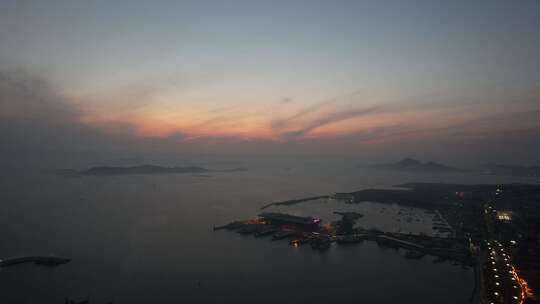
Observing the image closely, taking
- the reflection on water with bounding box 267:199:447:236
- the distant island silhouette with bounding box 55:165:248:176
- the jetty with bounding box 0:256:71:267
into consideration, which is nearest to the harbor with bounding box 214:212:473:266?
the reflection on water with bounding box 267:199:447:236

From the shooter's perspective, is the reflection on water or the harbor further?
the reflection on water

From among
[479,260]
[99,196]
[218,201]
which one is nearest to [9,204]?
[99,196]

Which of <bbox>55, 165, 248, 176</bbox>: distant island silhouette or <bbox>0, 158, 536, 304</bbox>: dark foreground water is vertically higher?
<bbox>55, 165, 248, 176</bbox>: distant island silhouette

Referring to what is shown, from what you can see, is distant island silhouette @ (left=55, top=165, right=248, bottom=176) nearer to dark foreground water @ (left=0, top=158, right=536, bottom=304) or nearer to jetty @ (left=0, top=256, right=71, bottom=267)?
dark foreground water @ (left=0, top=158, right=536, bottom=304)

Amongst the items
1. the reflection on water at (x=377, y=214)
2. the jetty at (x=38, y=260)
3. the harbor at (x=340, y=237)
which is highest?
the jetty at (x=38, y=260)

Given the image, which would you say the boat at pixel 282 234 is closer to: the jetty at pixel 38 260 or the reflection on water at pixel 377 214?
the reflection on water at pixel 377 214

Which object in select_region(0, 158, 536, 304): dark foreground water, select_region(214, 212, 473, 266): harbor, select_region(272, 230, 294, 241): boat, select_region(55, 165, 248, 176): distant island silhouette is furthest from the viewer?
select_region(55, 165, 248, 176): distant island silhouette

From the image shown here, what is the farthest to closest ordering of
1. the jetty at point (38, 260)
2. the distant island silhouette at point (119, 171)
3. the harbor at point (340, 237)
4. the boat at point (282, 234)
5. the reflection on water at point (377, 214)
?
the distant island silhouette at point (119, 171) → the reflection on water at point (377, 214) → the boat at point (282, 234) → the harbor at point (340, 237) → the jetty at point (38, 260)

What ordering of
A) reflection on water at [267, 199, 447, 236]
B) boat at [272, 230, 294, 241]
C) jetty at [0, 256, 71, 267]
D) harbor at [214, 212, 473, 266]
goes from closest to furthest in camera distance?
jetty at [0, 256, 71, 267]
harbor at [214, 212, 473, 266]
boat at [272, 230, 294, 241]
reflection on water at [267, 199, 447, 236]

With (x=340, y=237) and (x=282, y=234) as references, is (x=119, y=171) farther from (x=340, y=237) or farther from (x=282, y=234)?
(x=340, y=237)

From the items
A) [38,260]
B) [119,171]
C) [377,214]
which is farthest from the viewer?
[119,171]

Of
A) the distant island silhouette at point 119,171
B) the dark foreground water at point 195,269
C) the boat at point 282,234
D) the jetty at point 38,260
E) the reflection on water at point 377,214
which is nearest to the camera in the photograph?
the dark foreground water at point 195,269

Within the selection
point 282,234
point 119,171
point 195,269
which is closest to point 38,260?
point 195,269

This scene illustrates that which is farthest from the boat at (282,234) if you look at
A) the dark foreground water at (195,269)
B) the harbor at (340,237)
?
the dark foreground water at (195,269)
